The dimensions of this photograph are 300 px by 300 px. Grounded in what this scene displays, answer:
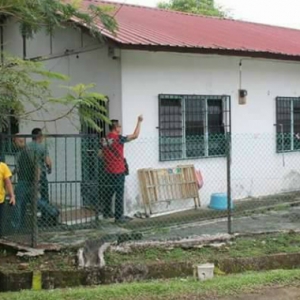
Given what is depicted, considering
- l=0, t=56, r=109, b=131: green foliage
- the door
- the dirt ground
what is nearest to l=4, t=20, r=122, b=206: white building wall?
the door

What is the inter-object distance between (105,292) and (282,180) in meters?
8.05

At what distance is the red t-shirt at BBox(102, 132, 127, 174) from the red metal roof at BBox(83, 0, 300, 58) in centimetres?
159

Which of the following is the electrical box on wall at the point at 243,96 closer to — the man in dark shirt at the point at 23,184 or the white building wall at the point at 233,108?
the white building wall at the point at 233,108

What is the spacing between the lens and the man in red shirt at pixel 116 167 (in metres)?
9.42

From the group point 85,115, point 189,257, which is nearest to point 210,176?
point 189,257

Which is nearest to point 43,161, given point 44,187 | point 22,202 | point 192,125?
point 44,187

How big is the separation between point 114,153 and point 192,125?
2.33 metres

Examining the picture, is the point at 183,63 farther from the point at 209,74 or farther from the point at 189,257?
the point at 189,257

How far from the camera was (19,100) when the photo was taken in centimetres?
630

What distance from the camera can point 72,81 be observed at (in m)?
11.2

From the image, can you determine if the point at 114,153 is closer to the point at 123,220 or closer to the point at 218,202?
the point at 123,220

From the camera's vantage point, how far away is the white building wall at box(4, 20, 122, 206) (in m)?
9.56

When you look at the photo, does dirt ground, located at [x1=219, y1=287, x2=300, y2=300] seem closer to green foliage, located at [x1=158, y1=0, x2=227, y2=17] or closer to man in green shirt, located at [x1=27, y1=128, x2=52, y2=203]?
man in green shirt, located at [x1=27, y1=128, x2=52, y2=203]

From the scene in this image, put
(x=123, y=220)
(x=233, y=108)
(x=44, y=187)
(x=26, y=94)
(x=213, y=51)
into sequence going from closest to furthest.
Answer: (x=26, y=94)
(x=44, y=187)
(x=123, y=220)
(x=213, y=51)
(x=233, y=108)
